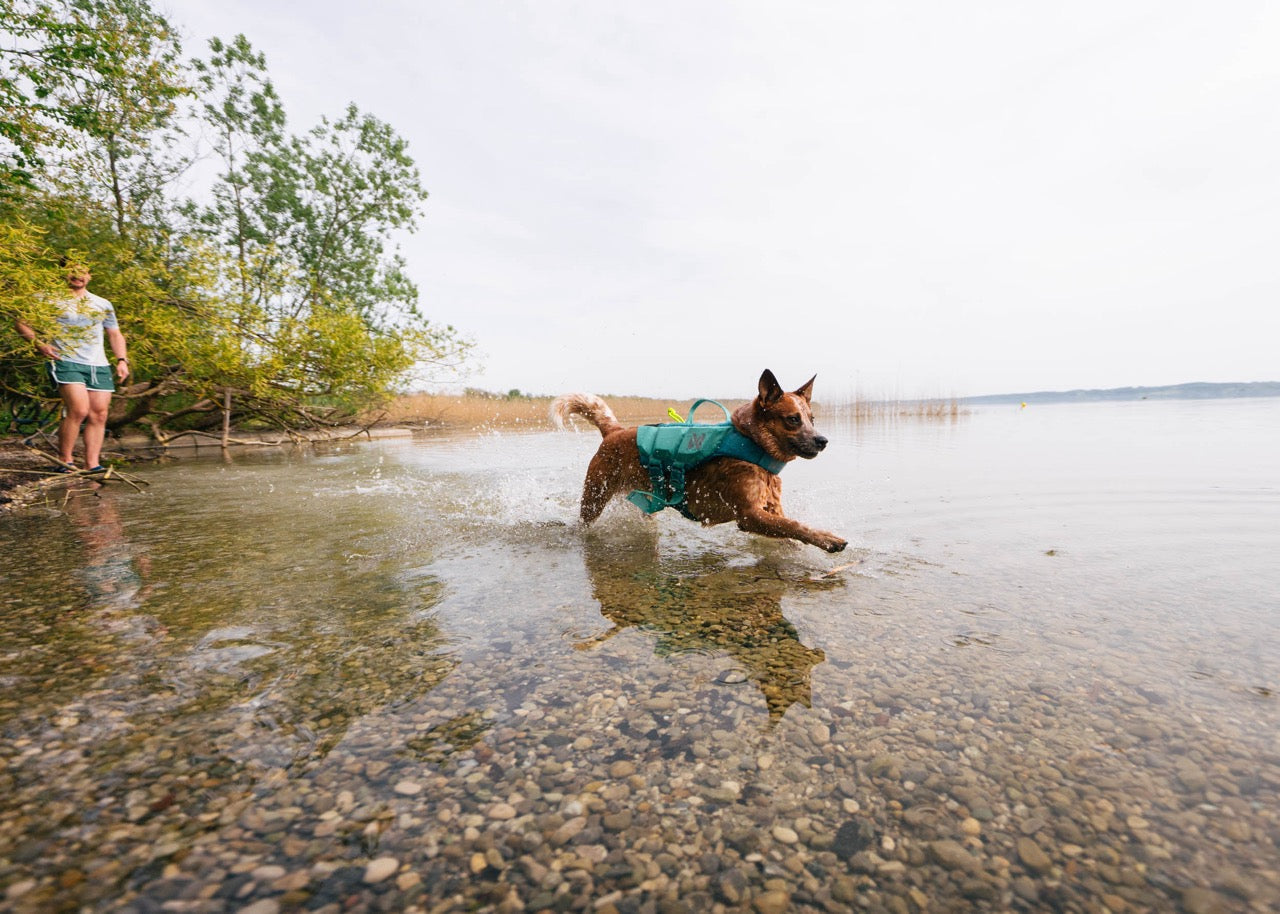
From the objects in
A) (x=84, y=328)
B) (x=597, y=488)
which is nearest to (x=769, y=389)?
(x=597, y=488)

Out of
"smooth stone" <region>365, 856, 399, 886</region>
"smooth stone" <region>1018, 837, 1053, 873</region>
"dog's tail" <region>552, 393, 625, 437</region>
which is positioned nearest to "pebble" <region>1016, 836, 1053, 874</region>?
"smooth stone" <region>1018, 837, 1053, 873</region>

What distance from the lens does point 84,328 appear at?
252 inches

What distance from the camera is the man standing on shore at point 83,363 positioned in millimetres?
6684

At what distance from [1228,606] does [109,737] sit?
560 centimetres

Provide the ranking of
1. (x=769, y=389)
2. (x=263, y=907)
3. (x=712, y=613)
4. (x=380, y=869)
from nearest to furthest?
(x=263, y=907), (x=380, y=869), (x=712, y=613), (x=769, y=389)

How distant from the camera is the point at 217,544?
466 centimetres

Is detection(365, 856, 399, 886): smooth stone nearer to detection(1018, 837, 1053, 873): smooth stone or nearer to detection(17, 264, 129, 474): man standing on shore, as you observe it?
detection(1018, 837, 1053, 873): smooth stone

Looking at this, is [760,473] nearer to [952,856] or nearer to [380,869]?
[952,856]

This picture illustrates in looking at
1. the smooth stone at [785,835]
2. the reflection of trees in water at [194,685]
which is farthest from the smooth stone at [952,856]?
the reflection of trees in water at [194,685]

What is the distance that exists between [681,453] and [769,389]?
3.07 feet

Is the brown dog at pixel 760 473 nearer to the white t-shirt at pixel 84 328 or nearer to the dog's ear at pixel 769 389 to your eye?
the dog's ear at pixel 769 389

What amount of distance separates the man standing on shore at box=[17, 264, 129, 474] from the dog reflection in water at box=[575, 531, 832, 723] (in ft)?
24.5

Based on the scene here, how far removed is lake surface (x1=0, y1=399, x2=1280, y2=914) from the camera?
1.34 m

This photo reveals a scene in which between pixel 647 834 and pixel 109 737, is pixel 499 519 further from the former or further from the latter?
pixel 647 834
